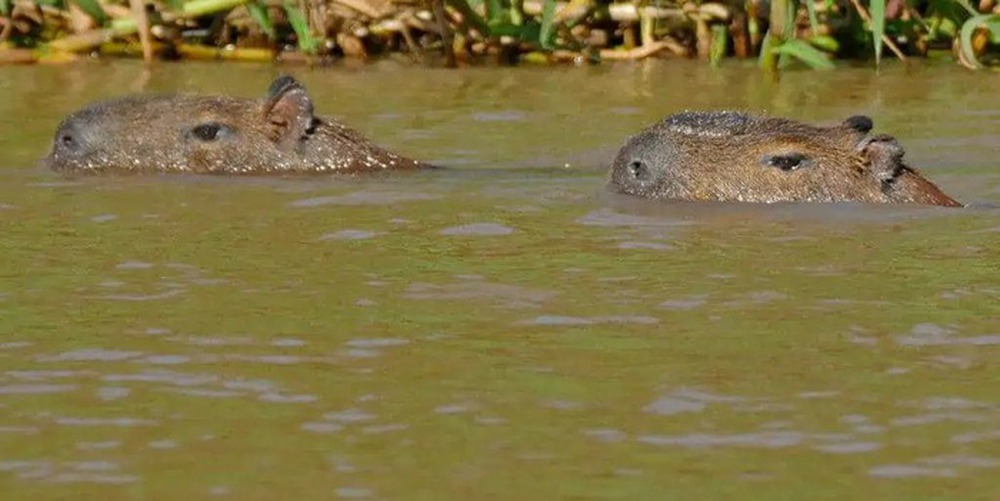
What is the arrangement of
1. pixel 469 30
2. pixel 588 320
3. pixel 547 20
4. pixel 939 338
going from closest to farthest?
1. pixel 939 338
2. pixel 588 320
3. pixel 547 20
4. pixel 469 30

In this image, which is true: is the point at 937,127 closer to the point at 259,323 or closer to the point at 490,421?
the point at 259,323

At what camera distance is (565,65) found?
1211 centimetres

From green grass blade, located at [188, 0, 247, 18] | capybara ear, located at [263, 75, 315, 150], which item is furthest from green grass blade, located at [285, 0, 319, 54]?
capybara ear, located at [263, 75, 315, 150]

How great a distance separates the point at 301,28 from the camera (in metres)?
11.7

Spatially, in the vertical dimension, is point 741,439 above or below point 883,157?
above

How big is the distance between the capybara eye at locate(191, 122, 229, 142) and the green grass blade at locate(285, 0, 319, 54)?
2613 millimetres

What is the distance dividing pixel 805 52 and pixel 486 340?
5.90 metres

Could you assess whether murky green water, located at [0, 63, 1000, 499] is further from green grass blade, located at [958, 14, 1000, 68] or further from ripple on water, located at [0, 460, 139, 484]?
green grass blade, located at [958, 14, 1000, 68]

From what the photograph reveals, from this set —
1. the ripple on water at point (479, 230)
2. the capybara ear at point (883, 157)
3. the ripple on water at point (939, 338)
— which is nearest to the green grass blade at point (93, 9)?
the ripple on water at point (479, 230)

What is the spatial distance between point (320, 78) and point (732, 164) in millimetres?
3975

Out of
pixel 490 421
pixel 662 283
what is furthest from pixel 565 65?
pixel 490 421

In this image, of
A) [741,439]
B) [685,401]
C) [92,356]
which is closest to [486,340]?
[685,401]

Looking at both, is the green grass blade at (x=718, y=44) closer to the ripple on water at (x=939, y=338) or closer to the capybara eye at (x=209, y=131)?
the capybara eye at (x=209, y=131)

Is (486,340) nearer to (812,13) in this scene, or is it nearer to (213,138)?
(213,138)
